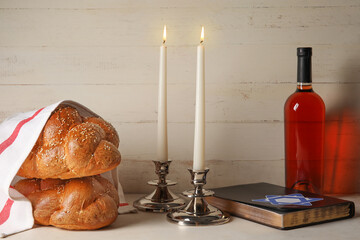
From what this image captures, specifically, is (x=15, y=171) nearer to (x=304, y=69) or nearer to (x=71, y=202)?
(x=71, y=202)

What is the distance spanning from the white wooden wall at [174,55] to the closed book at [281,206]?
30 cm

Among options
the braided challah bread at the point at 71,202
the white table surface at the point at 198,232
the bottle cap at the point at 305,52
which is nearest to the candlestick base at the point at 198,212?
the white table surface at the point at 198,232

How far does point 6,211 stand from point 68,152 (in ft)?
0.57

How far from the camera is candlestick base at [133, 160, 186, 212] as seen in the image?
1.04m

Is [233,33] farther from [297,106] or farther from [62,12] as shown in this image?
[62,12]

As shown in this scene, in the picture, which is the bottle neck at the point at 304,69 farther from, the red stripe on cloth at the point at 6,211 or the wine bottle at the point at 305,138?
the red stripe on cloth at the point at 6,211

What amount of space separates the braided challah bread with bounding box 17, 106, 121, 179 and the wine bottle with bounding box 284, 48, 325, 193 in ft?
1.60

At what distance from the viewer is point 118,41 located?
127 cm

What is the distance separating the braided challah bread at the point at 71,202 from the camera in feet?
2.79

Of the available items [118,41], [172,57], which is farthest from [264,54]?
[118,41]

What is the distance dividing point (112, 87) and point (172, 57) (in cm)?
19

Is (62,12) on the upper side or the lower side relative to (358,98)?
upper

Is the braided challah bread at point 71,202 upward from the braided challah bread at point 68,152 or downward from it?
downward

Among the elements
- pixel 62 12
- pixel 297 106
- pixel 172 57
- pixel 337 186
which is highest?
pixel 62 12
